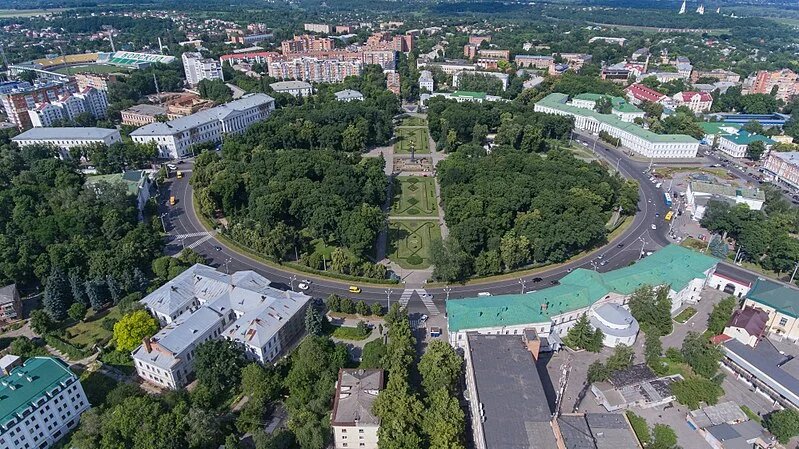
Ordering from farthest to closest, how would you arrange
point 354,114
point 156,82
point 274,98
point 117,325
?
point 156,82 < point 274,98 < point 354,114 < point 117,325

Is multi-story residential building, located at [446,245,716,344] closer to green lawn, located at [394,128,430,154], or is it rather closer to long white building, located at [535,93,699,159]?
long white building, located at [535,93,699,159]

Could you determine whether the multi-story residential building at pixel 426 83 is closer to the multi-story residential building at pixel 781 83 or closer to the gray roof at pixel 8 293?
the multi-story residential building at pixel 781 83

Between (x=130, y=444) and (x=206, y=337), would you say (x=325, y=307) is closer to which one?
(x=206, y=337)

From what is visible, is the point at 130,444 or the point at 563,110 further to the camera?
the point at 563,110

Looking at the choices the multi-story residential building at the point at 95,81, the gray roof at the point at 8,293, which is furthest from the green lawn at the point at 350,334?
the multi-story residential building at the point at 95,81

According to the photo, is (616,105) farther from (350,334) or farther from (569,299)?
(350,334)

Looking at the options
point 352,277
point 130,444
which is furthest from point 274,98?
point 130,444
